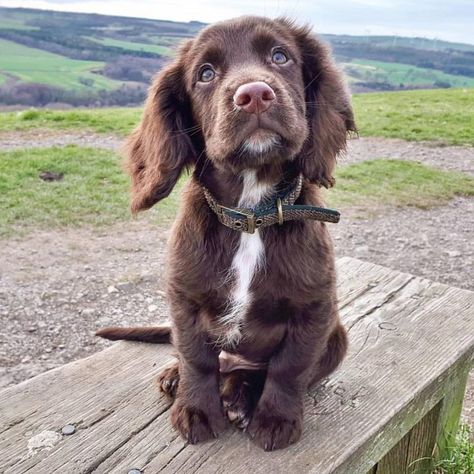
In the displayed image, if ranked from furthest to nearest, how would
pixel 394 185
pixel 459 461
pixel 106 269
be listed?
1. pixel 394 185
2. pixel 106 269
3. pixel 459 461

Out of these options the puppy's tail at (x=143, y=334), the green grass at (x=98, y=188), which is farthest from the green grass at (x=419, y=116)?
the puppy's tail at (x=143, y=334)

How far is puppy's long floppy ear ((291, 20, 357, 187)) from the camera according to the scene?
6.35 ft

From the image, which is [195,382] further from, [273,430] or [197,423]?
[273,430]

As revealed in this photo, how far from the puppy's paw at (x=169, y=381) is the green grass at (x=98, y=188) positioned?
10.0ft

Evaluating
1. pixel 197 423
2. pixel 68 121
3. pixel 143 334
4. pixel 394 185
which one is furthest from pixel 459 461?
pixel 68 121

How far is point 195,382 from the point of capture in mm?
1950

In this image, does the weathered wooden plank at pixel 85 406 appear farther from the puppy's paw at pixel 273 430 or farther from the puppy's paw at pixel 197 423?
the puppy's paw at pixel 273 430

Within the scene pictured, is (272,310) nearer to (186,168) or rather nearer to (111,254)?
(186,168)

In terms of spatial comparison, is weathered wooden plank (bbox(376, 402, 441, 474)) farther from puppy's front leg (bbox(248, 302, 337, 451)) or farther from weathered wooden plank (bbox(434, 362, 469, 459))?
puppy's front leg (bbox(248, 302, 337, 451))

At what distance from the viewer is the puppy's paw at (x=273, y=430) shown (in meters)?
1.88

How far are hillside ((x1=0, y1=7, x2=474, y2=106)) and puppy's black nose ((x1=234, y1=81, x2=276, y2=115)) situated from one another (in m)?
6.01

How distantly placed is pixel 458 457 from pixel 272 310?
50.9 inches

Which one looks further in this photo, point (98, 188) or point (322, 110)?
point (98, 188)

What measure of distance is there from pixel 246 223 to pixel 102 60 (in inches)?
734
